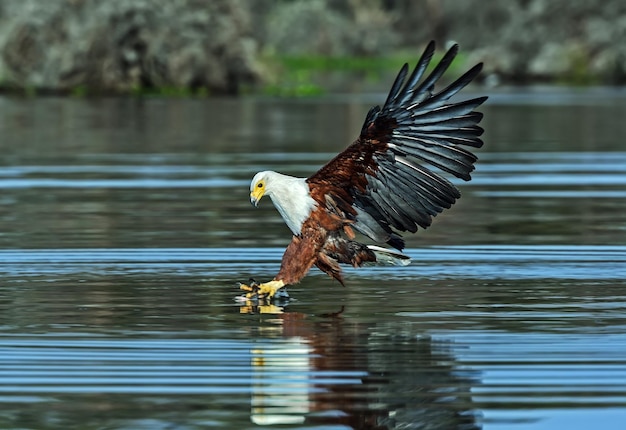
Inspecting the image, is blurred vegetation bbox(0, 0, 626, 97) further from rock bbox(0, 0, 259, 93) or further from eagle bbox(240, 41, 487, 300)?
eagle bbox(240, 41, 487, 300)

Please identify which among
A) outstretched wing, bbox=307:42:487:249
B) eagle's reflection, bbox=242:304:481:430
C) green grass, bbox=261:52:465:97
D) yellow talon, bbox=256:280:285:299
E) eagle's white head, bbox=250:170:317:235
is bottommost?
eagle's reflection, bbox=242:304:481:430

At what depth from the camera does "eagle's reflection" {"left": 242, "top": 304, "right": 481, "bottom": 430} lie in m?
7.11

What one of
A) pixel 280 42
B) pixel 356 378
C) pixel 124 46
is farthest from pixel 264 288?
pixel 280 42

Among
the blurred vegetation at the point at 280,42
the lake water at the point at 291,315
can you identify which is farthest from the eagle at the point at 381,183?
the blurred vegetation at the point at 280,42

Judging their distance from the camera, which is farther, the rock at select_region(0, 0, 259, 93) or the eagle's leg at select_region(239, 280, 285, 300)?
the rock at select_region(0, 0, 259, 93)

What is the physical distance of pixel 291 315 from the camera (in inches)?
402

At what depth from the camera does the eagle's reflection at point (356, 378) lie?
7.11 metres

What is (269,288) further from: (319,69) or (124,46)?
(319,69)

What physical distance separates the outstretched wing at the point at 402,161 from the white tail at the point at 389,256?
0.22 metres

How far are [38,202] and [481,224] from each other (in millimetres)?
4881

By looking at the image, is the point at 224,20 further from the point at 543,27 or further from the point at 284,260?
the point at 284,260

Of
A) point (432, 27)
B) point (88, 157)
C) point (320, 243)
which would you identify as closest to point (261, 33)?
point (432, 27)

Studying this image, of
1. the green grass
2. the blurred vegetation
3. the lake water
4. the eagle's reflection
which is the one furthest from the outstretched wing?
the green grass

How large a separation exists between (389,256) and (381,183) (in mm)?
459
